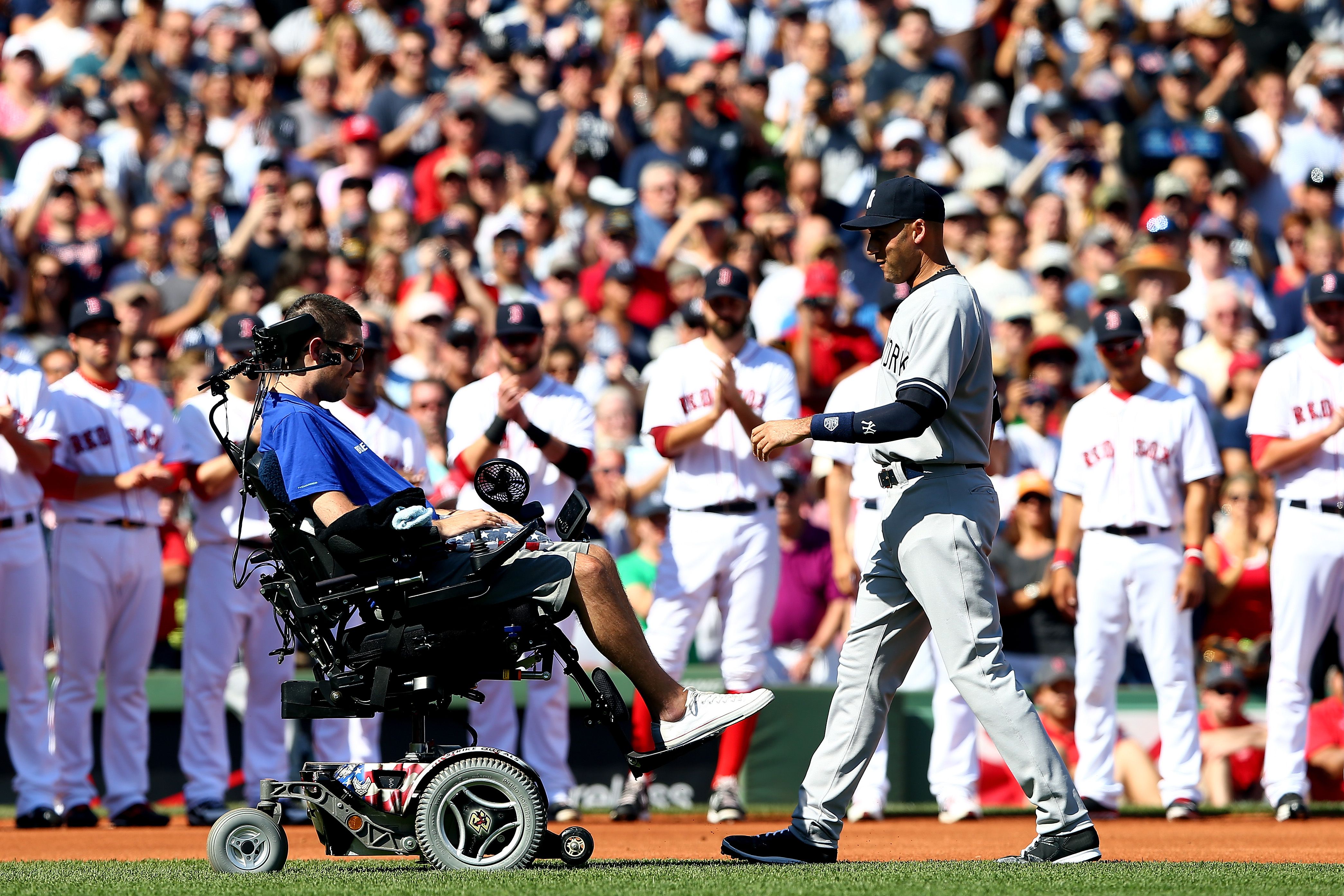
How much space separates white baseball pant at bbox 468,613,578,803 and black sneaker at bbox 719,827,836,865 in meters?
2.99

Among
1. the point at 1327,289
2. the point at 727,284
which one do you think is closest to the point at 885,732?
the point at 727,284

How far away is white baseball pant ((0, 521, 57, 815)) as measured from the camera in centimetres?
845

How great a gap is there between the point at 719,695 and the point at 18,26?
12.8 metres

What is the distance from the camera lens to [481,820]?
5664mm

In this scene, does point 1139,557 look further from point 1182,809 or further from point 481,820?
point 481,820

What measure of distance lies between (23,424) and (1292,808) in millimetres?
6377

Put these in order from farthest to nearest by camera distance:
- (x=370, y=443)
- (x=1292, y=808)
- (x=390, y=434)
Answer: (x=390, y=434) → (x=370, y=443) → (x=1292, y=808)

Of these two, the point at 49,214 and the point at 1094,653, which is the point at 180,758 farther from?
the point at 49,214

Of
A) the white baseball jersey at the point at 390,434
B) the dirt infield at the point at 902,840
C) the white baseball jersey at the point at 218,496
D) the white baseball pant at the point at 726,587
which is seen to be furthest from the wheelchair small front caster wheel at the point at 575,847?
the white baseball jersey at the point at 390,434

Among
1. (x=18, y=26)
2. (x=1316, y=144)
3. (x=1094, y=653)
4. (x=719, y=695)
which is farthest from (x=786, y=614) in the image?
(x=18, y=26)

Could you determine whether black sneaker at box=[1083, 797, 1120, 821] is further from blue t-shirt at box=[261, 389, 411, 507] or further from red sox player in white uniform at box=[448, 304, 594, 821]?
blue t-shirt at box=[261, 389, 411, 507]

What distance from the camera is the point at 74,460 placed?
8.58 meters

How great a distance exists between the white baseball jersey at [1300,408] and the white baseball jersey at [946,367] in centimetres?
311

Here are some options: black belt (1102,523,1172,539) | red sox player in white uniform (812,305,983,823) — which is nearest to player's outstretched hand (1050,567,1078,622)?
black belt (1102,523,1172,539)
